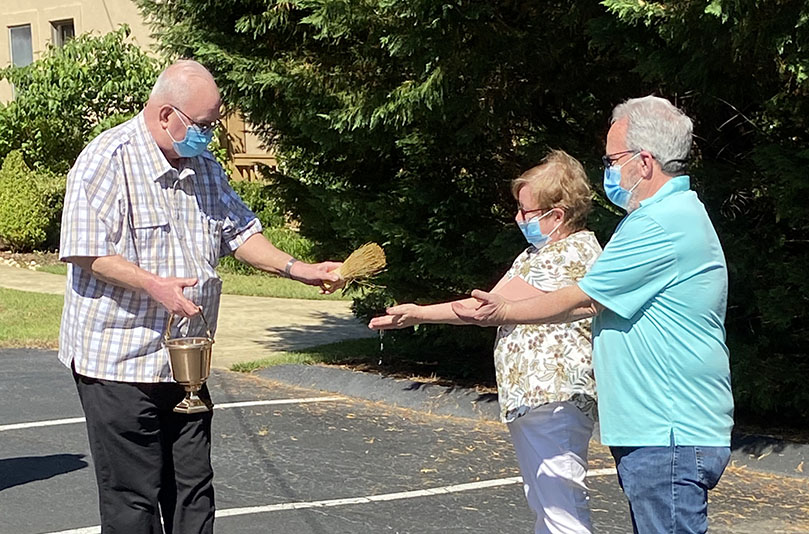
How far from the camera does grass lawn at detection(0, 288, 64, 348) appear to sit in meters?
11.7

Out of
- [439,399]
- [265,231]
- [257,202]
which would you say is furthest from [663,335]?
[257,202]

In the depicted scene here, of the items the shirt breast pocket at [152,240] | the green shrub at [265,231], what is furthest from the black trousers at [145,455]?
the green shrub at [265,231]

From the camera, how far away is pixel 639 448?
→ 11.7 feet

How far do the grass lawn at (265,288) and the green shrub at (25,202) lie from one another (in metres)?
1.42

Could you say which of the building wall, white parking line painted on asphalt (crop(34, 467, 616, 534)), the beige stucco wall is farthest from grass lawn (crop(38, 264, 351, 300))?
white parking line painted on asphalt (crop(34, 467, 616, 534))

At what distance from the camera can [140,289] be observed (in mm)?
3998

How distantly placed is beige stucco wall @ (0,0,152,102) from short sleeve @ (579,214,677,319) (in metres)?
17.9

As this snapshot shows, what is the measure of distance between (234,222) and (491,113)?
376cm

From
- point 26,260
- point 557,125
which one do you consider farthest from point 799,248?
point 26,260

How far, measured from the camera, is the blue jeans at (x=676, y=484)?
3498mm

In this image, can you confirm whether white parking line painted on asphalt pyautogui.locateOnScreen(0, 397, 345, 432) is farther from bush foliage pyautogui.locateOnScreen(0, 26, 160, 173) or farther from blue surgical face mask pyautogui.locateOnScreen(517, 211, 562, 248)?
bush foliage pyautogui.locateOnScreen(0, 26, 160, 173)

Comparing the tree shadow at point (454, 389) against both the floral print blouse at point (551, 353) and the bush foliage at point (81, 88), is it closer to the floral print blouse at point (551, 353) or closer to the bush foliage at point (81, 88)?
the floral print blouse at point (551, 353)

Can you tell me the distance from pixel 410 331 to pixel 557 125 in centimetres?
245

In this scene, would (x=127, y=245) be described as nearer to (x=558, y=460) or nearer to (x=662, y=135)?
(x=558, y=460)
